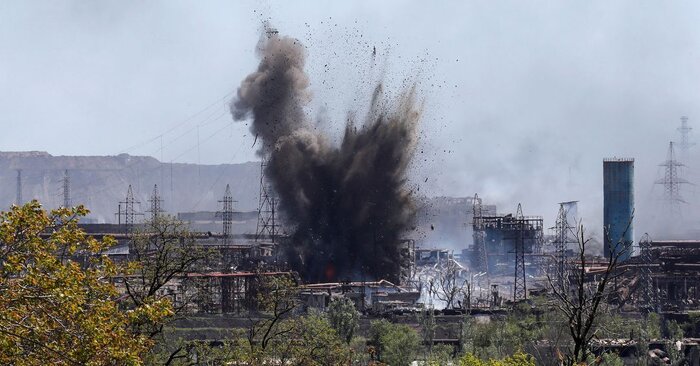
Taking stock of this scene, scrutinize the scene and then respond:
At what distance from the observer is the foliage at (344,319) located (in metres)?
62.5

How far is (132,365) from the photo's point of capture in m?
18.3

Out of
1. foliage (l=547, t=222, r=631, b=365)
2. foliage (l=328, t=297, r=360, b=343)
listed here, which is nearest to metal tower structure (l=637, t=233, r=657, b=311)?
foliage (l=328, t=297, r=360, b=343)

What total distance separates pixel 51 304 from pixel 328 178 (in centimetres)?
8245

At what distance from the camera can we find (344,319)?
63.9m

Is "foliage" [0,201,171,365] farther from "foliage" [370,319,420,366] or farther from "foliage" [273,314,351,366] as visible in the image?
"foliage" [370,319,420,366]

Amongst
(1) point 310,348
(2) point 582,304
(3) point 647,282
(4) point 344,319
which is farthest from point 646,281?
(2) point 582,304

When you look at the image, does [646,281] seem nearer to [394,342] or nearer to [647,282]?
[647,282]

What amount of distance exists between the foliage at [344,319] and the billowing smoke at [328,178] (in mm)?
29967

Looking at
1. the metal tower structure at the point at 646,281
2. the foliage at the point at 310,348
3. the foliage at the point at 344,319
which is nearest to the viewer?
the foliage at the point at 310,348

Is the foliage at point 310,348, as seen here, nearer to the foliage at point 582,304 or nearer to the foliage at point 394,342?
the foliage at point 394,342

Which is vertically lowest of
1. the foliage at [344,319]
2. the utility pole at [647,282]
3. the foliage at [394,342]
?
the foliage at [394,342]

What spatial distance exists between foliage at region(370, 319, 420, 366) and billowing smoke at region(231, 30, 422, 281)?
103 feet

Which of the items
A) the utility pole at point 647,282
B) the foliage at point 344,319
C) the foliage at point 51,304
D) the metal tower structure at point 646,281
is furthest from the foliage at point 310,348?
the metal tower structure at point 646,281

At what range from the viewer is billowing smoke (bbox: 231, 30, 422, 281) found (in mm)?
98250
